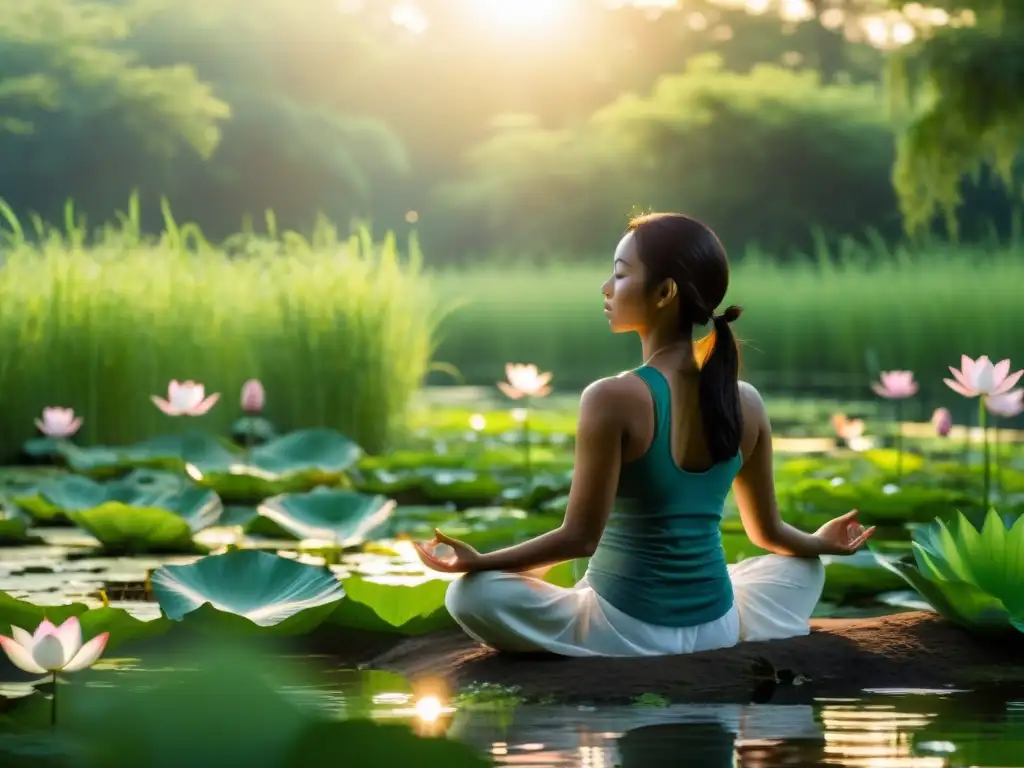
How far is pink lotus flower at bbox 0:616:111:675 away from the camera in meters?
2.41

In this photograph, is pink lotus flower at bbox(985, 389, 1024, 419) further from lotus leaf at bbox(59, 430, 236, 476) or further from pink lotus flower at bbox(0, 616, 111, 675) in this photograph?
pink lotus flower at bbox(0, 616, 111, 675)

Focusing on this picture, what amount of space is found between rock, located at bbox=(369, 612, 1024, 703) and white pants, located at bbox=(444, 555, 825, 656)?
29mm

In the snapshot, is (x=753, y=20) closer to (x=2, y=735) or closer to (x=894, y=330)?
(x=894, y=330)

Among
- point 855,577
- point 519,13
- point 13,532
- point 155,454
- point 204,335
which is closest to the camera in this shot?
point 855,577

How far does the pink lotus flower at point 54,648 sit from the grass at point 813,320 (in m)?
9.83

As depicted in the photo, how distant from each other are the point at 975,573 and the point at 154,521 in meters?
2.35

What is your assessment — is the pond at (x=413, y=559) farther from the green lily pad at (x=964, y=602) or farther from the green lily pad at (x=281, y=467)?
the green lily pad at (x=964, y=602)

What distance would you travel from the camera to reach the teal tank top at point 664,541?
2.69m

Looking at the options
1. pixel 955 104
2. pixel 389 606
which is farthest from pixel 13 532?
pixel 955 104

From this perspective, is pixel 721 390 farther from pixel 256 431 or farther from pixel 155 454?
pixel 256 431

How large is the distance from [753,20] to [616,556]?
29655 mm

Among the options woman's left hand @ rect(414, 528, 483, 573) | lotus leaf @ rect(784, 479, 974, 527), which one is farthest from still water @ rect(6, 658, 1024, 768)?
lotus leaf @ rect(784, 479, 974, 527)

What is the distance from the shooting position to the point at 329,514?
175 inches

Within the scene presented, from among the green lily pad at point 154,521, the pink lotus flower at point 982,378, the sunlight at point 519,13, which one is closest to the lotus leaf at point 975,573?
the pink lotus flower at point 982,378
